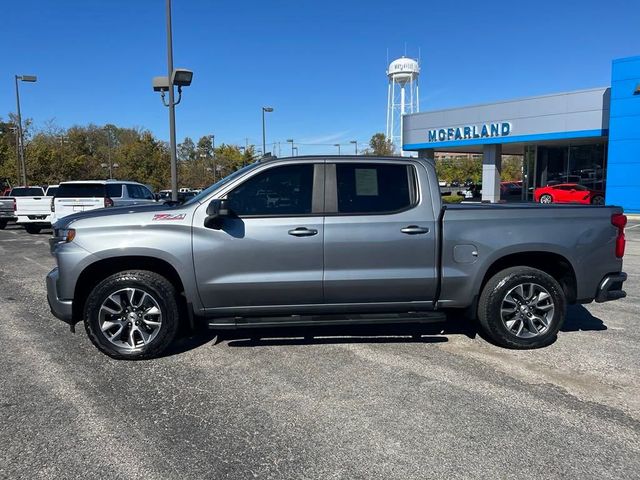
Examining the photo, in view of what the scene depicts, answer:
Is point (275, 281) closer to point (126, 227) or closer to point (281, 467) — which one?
point (126, 227)

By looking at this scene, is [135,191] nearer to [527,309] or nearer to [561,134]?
[527,309]

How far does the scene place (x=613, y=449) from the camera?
3.24 meters

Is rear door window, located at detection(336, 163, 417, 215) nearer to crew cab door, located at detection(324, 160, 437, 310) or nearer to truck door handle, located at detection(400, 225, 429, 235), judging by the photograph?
crew cab door, located at detection(324, 160, 437, 310)

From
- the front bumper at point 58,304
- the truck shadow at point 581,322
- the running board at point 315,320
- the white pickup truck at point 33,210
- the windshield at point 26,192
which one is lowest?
the truck shadow at point 581,322

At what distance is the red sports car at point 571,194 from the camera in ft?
93.2

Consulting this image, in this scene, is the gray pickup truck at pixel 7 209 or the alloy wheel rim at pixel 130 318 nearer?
the alloy wheel rim at pixel 130 318

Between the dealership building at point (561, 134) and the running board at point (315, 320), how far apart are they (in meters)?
24.2

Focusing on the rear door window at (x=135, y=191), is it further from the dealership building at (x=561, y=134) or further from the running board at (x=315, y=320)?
the dealership building at (x=561, y=134)

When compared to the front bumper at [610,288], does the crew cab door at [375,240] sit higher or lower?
higher

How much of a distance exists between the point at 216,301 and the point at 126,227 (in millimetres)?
1048

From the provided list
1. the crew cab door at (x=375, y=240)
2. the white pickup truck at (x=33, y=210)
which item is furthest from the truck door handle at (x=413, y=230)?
the white pickup truck at (x=33, y=210)

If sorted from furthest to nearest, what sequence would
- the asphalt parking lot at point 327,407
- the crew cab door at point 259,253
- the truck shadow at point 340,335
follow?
1. the truck shadow at point 340,335
2. the crew cab door at point 259,253
3. the asphalt parking lot at point 327,407

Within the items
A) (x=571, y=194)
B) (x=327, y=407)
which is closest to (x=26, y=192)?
(x=327, y=407)

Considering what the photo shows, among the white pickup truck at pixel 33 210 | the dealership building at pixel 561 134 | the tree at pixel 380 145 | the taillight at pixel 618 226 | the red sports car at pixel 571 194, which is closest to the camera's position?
the taillight at pixel 618 226
